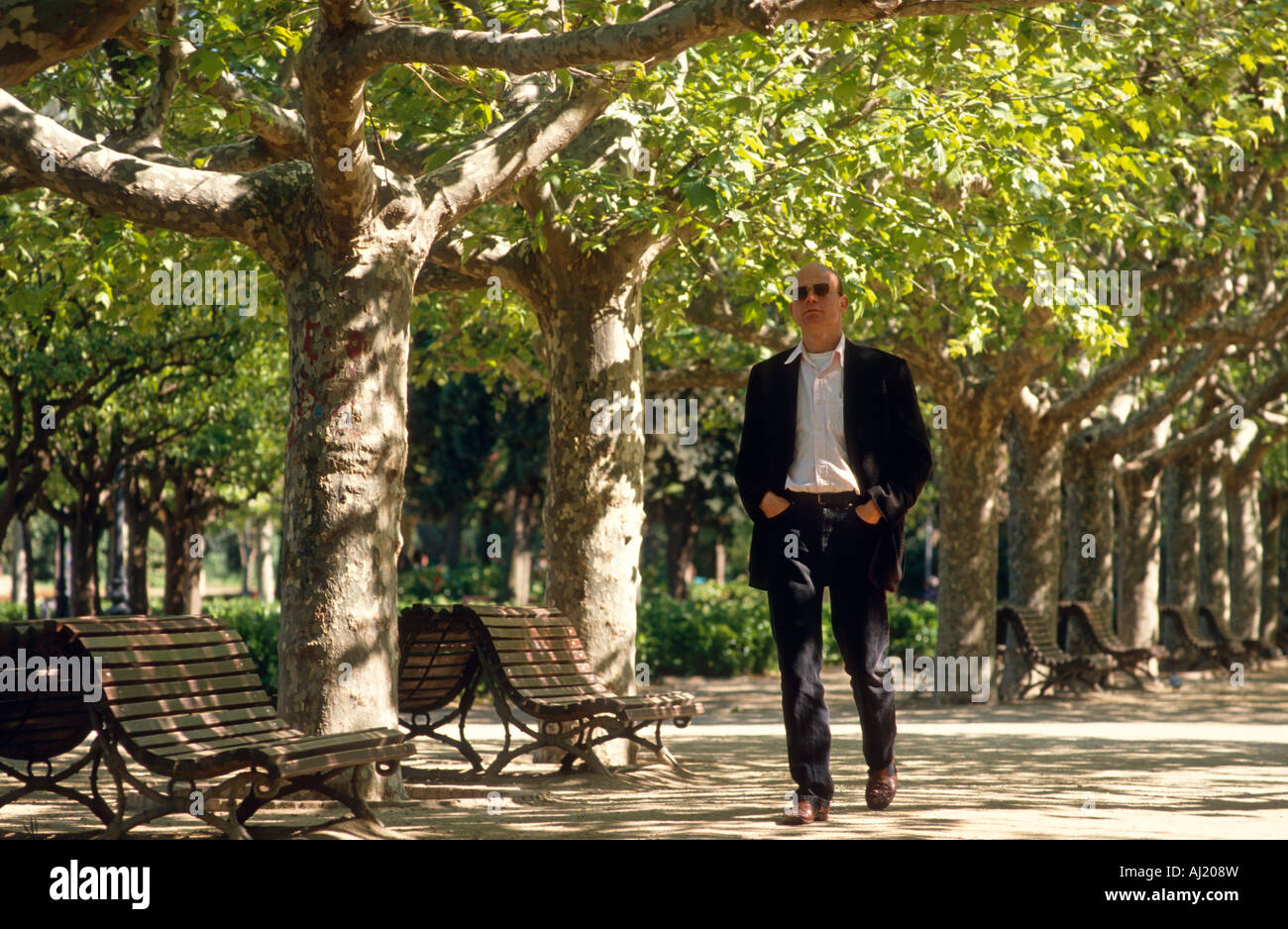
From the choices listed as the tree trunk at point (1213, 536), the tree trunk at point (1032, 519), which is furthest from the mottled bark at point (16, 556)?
the tree trunk at point (1213, 536)

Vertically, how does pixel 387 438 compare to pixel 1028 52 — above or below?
below

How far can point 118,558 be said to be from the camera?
2253 centimetres

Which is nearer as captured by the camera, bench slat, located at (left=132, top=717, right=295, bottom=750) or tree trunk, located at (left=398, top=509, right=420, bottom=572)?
bench slat, located at (left=132, top=717, right=295, bottom=750)

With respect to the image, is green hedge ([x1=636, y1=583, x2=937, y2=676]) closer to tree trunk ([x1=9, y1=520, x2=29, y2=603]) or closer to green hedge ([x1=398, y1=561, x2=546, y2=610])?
green hedge ([x1=398, y1=561, x2=546, y2=610])

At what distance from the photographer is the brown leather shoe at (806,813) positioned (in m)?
6.08

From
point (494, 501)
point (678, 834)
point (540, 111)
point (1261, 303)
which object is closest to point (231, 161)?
point (540, 111)

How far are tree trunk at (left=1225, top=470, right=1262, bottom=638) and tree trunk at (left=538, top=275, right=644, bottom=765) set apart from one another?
20.2 metres

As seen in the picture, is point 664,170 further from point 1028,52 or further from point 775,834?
point 775,834

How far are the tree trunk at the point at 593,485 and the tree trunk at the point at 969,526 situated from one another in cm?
689

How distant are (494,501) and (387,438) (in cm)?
2988

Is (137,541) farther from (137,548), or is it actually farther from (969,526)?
(969,526)

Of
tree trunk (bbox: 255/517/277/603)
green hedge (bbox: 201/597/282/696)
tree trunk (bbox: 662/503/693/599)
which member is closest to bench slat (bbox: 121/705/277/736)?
green hedge (bbox: 201/597/282/696)

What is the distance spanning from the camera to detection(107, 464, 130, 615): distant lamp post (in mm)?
Answer: 20469

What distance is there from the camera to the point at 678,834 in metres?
5.95
